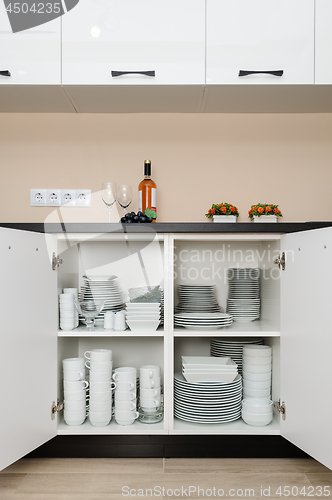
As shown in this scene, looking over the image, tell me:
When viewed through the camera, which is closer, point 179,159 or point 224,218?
point 224,218

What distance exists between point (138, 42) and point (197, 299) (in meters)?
1.04

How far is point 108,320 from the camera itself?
62.9 inches

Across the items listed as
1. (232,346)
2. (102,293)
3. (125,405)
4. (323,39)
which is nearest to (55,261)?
(102,293)

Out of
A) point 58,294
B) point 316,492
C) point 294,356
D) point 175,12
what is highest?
point 175,12

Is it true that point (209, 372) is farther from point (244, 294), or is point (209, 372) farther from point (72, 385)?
point (72, 385)

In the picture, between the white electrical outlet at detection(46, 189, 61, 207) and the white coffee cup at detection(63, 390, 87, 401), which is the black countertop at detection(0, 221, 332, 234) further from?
the white coffee cup at detection(63, 390, 87, 401)

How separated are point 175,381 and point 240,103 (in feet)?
3.99

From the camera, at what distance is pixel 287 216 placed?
6.20 feet

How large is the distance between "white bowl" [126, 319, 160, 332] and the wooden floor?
0.47 metres

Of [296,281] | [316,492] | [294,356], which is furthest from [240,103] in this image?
[316,492]

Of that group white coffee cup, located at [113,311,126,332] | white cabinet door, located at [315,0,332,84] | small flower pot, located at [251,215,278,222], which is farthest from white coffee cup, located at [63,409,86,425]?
white cabinet door, located at [315,0,332,84]

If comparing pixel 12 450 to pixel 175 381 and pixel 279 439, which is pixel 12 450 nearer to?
pixel 175 381

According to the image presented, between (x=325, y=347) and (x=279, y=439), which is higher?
(x=325, y=347)

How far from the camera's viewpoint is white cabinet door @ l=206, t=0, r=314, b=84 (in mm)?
1562
